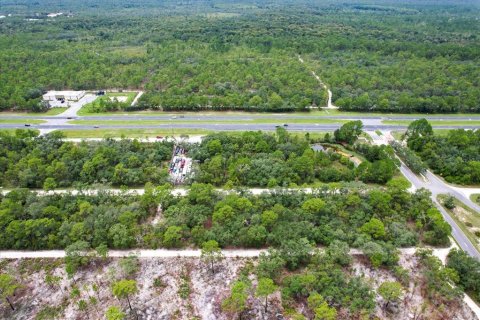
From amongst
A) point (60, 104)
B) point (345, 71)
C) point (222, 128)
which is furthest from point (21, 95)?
point (345, 71)

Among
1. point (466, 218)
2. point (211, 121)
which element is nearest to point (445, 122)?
point (466, 218)

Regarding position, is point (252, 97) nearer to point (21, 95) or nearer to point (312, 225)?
point (312, 225)

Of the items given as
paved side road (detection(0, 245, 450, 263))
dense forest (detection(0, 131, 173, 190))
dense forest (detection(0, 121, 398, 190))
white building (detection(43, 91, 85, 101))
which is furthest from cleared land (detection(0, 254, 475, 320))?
white building (detection(43, 91, 85, 101))

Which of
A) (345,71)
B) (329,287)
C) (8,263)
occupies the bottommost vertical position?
(8,263)

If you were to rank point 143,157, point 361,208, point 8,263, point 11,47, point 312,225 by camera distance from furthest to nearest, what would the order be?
1. point 11,47
2. point 143,157
3. point 361,208
4. point 312,225
5. point 8,263

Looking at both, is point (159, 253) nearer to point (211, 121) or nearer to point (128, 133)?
point (128, 133)

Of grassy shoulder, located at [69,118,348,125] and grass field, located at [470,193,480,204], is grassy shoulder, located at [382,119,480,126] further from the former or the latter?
grass field, located at [470,193,480,204]

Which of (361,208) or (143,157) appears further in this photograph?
(143,157)

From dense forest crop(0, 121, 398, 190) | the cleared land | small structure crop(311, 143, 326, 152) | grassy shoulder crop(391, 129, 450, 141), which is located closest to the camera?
the cleared land
